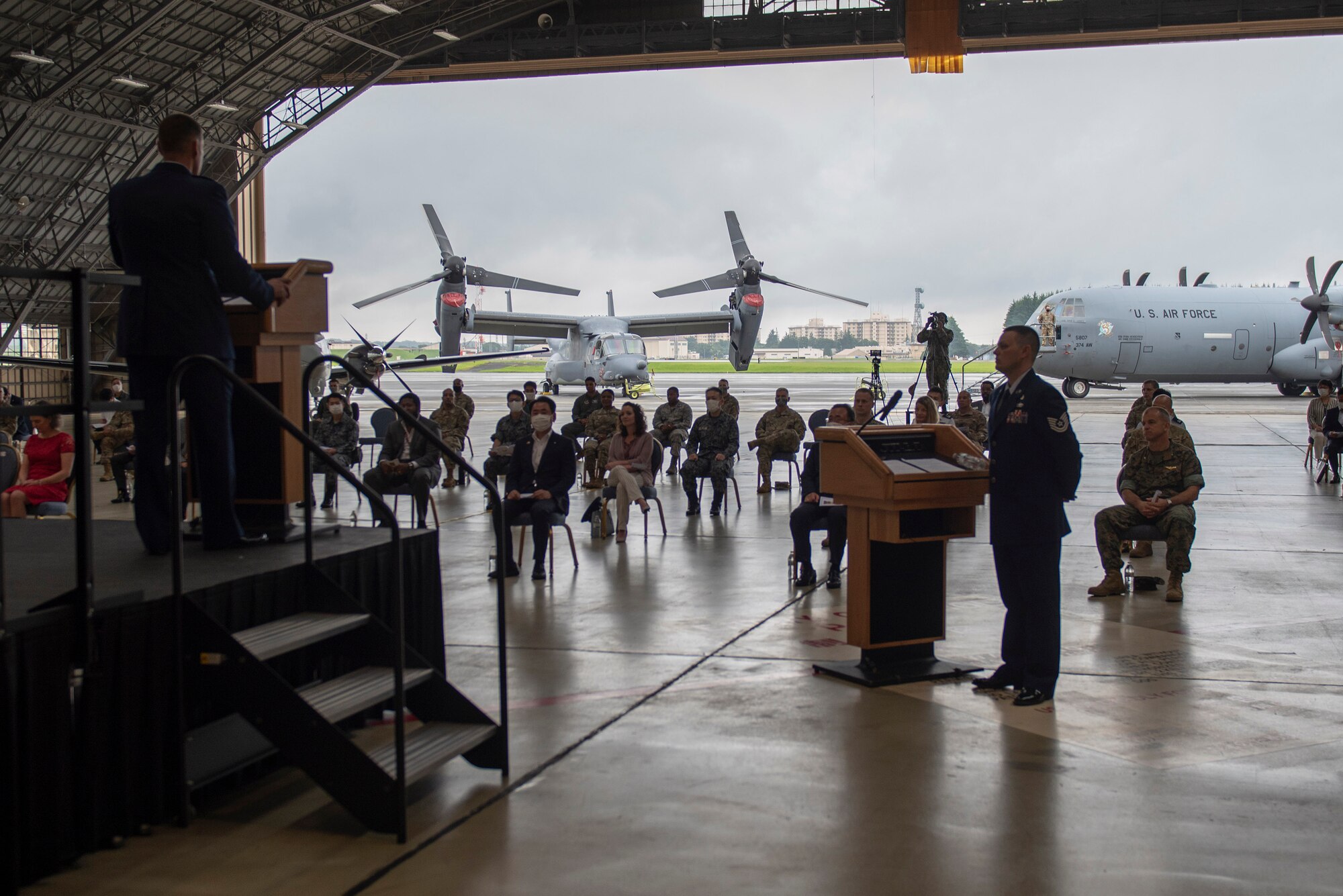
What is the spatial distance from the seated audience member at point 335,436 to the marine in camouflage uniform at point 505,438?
132 centimetres

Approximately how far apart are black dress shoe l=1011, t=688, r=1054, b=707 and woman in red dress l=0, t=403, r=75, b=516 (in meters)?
5.88

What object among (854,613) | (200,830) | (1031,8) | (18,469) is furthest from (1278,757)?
(1031,8)

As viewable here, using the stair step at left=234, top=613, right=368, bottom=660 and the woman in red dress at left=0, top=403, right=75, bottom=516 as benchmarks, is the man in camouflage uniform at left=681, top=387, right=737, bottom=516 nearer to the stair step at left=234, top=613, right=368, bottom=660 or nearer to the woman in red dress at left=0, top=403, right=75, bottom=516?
the woman in red dress at left=0, top=403, right=75, bottom=516

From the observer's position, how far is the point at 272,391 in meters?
4.27

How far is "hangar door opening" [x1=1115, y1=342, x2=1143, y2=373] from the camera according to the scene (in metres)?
29.5

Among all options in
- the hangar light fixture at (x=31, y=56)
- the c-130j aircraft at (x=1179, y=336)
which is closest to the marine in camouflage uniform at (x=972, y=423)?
the hangar light fixture at (x=31, y=56)

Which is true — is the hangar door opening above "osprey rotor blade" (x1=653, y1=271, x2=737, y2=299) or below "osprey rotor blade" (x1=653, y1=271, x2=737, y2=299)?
below

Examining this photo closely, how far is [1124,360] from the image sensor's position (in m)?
29.7

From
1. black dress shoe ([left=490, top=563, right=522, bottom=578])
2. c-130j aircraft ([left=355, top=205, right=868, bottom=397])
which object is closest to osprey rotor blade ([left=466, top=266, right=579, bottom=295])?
c-130j aircraft ([left=355, top=205, right=868, bottom=397])

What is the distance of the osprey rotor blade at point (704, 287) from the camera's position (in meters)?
32.5

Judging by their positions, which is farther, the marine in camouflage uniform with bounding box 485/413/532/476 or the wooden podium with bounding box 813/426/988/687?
the marine in camouflage uniform with bounding box 485/413/532/476

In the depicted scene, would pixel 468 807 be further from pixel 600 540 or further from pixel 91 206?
pixel 91 206

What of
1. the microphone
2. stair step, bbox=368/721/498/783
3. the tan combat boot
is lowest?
the tan combat boot

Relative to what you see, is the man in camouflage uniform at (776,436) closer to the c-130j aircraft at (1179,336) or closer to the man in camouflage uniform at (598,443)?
the man in camouflage uniform at (598,443)
